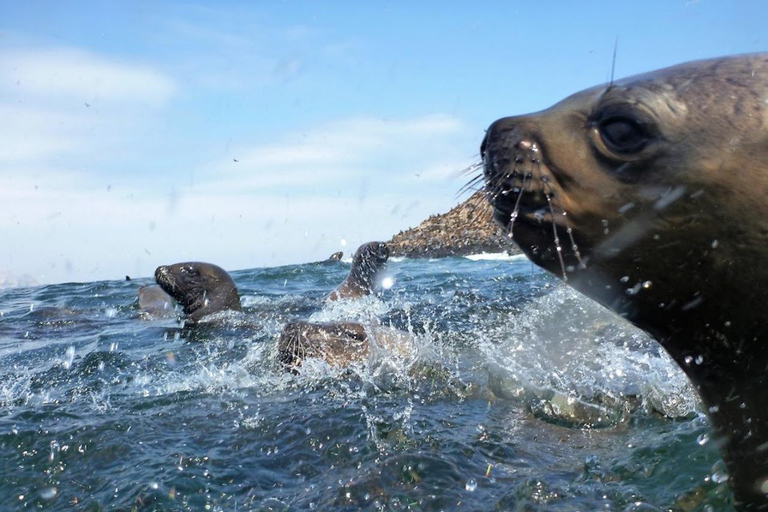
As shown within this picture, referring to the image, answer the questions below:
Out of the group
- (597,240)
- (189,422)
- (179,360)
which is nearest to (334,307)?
(179,360)

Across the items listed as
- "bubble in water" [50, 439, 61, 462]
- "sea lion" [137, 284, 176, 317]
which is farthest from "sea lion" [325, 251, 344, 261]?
"bubble in water" [50, 439, 61, 462]

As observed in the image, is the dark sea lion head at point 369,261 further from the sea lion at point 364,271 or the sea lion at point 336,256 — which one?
the sea lion at point 336,256

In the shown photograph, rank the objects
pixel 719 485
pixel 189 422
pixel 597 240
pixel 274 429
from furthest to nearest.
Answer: pixel 189 422, pixel 274 429, pixel 719 485, pixel 597 240

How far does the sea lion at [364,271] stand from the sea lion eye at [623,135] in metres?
8.12

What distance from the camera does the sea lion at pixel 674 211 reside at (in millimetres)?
1989

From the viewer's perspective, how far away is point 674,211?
2043 millimetres

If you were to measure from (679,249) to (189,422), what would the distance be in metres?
3.53

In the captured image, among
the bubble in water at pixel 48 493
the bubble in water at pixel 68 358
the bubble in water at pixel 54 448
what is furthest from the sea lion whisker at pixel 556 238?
the bubble in water at pixel 68 358

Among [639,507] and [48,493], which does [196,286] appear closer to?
[48,493]

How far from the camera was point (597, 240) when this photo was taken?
85.9 inches

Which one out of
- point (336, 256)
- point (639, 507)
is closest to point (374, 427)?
point (639, 507)

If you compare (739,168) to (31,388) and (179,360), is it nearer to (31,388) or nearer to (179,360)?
(31,388)

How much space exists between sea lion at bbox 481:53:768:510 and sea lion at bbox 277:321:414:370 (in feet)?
12.3

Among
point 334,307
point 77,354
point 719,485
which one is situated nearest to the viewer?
point 719,485
